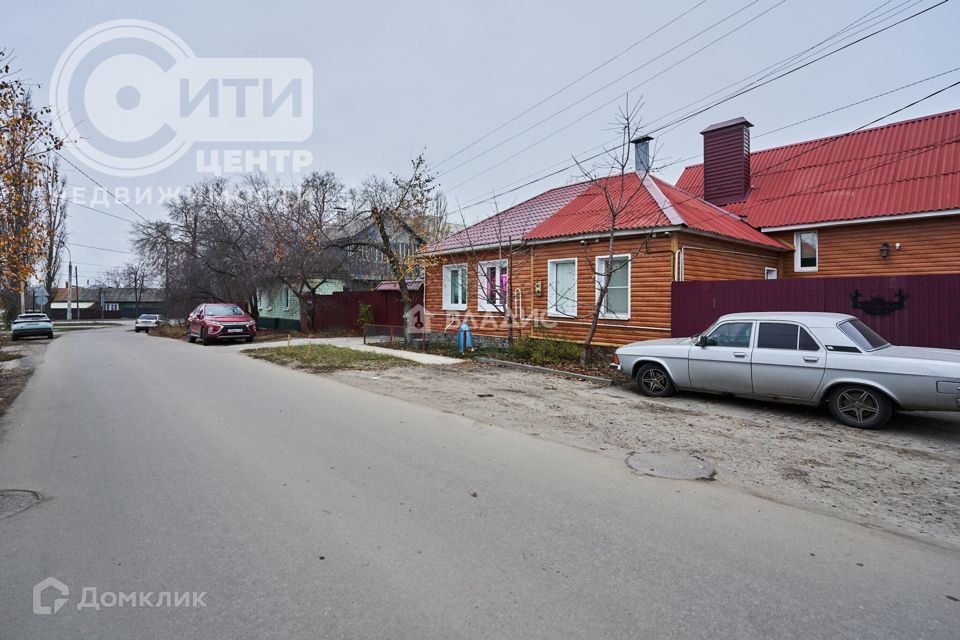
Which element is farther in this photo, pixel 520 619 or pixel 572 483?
pixel 572 483

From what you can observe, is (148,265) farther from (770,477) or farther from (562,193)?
(770,477)

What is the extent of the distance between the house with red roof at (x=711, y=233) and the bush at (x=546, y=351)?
846 mm

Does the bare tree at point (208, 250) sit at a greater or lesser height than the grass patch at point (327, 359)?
greater

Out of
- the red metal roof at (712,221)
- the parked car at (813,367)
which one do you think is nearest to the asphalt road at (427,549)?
the parked car at (813,367)

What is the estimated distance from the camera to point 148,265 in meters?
33.5

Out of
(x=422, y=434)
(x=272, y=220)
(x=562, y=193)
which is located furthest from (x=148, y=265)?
(x=422, y=434)

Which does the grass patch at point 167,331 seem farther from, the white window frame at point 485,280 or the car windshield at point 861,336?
the car windshield at point 861,336

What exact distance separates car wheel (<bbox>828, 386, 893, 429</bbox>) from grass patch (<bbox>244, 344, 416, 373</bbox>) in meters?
9.25

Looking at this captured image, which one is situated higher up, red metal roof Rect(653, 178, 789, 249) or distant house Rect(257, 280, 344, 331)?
red metal roof Rect(653, 178, 789, 249)

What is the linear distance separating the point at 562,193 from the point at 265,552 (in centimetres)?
1601

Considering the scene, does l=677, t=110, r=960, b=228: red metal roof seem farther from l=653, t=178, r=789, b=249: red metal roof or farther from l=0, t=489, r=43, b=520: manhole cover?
l=0, t=489, r=43, b=520: manhole cover

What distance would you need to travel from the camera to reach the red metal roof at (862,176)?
545 inches

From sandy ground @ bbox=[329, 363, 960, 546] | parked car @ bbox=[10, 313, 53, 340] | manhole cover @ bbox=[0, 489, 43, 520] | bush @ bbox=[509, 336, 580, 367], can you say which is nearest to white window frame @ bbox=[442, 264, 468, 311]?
bush @ bbox=[509, 336, 580, 367]

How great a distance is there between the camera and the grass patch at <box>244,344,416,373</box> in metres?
12.7
